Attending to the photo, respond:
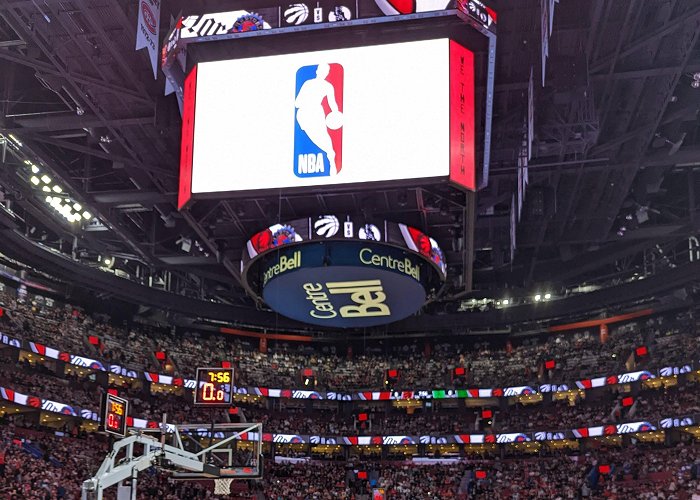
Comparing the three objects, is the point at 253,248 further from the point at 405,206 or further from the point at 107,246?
the point at 107,246

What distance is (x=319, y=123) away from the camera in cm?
2562

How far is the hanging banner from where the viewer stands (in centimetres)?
2205

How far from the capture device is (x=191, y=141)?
26031 millimetres

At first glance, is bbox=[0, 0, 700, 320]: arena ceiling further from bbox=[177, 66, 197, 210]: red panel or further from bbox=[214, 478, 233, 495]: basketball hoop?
bbox=[214, 478, 233, 495]: basketball hoop

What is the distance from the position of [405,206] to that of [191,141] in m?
8.61

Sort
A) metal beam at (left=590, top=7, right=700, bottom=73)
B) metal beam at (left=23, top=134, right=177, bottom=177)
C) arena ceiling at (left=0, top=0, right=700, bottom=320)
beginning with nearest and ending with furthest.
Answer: metal beam at (left=590, top=7, right=700, bottom=73)
arena ceiling at (left=0, top=0, right=700, bottom=320)
metal beam at (left=23, top=134, right=177, bottom=177)

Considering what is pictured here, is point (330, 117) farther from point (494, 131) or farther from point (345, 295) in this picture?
point (345, 295)

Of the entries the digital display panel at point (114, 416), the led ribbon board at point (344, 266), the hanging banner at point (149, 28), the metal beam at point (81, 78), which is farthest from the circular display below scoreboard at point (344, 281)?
the digital display panel at point (114, 416)

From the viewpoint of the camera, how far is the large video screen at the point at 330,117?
24969mm

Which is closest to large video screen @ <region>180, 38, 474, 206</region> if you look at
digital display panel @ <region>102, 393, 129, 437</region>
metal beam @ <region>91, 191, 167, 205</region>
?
digital display panel @ <region>102, 393, 129, 437</region>

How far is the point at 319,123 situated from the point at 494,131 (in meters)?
8.21

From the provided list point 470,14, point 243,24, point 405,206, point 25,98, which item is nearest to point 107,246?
point 25,98

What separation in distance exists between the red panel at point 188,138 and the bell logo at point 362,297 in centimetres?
796

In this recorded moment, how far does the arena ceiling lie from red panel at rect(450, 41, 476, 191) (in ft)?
6.67
